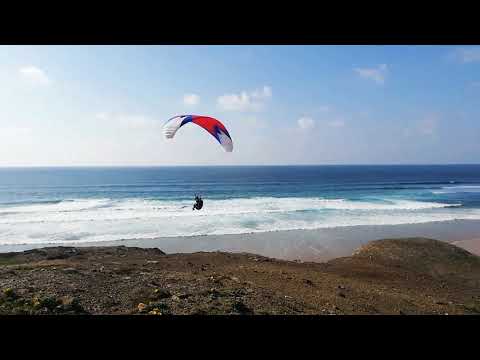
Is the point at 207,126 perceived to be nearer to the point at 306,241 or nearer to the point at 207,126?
the point at 207,126

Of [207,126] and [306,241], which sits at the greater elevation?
[207,126]

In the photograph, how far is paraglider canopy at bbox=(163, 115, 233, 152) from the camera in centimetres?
747

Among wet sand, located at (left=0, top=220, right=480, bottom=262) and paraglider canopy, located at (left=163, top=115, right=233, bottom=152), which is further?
wet sand, located at (left=0, top=220, right=480, bottom=262)

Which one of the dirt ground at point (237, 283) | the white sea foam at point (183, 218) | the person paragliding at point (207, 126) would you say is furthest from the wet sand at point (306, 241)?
the person paragliding at point (207, 126)

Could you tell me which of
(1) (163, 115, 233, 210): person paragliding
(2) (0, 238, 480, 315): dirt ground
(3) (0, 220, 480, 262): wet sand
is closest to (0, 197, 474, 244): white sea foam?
(3) (0, 220, 480, 262): wet sand

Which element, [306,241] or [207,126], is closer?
[207,126]

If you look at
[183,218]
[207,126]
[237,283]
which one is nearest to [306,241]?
[237,283]

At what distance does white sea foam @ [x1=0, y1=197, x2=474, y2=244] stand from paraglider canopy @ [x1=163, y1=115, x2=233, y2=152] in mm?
10323

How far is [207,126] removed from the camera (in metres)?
7.55

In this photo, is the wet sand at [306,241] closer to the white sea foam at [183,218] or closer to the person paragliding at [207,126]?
the white sea foam at [183,218]

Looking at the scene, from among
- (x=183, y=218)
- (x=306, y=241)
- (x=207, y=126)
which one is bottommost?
(x=306, y=241)

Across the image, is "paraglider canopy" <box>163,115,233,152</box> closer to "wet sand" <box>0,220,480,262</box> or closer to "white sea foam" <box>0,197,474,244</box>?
"wet sand" <box>0,220,480,262</box>

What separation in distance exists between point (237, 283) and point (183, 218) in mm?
13938

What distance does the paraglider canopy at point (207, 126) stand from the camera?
24.5ft
